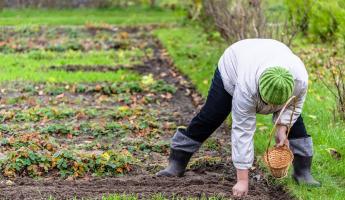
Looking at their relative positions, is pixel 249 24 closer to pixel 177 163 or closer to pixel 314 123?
pixel 314 123

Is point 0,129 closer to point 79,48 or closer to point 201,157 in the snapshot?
point 201,157

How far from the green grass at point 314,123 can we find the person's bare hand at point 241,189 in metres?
0.47

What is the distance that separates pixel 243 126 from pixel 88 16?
1479 cm

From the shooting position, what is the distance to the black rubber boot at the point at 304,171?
20.2 ft

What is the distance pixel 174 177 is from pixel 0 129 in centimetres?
242

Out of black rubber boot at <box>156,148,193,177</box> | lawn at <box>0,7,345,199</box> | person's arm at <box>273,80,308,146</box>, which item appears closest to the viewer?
person's arm at <box>273,80,308,146</box>

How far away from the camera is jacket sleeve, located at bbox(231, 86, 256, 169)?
525 cm

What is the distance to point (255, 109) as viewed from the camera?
5344mm

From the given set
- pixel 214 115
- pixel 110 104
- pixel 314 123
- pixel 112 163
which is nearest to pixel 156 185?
pixel 112 163

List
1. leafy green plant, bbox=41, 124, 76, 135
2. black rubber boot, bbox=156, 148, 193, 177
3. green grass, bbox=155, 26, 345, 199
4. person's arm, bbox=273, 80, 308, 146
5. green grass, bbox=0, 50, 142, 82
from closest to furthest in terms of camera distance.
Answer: person's arm, bbox=273, 80, 308, 146, green grass, bbox=155, 26, 345, 199, black rubber boot, bbox=156, 148, 193, 177, leafy green plant, bbox=41, 124, 76, 135, green grass, bbox=0, 50, 142, 82

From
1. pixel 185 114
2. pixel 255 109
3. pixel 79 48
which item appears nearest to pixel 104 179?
pixel 255 109

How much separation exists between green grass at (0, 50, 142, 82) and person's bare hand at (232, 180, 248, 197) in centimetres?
576

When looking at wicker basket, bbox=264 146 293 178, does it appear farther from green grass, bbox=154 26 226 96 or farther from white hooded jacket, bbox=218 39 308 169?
green grass, bbox=154 26 226 96

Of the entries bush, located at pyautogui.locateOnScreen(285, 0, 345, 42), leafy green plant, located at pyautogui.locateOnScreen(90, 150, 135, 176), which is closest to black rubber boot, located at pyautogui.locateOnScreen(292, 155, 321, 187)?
leafy green plant, located at pyautogui.locateOnScreen(90, 150, 135, 176)
